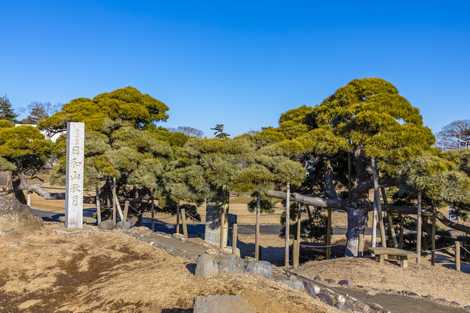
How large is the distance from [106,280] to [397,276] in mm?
9272

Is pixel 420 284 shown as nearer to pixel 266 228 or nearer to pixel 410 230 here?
pixel 410 230

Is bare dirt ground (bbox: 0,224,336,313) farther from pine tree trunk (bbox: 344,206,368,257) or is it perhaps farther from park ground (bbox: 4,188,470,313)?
pine tree trunk (bbox: 344,206,368,257)

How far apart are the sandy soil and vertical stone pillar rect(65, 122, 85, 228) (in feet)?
29.1

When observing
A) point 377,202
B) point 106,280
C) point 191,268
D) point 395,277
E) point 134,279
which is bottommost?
point 395,277

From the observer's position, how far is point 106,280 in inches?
392

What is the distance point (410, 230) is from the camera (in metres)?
20.9

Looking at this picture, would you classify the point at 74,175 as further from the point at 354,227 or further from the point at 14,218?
the point at 354,227

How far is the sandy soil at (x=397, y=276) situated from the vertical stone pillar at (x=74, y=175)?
8874mm

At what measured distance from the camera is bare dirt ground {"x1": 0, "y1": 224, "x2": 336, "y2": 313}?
7695mm

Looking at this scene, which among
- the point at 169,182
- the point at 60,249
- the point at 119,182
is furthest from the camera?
the point at 119,182

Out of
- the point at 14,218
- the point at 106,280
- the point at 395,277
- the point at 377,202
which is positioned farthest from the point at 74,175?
the point at 395,277

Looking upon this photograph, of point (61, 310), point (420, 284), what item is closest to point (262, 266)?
point (61, 310)

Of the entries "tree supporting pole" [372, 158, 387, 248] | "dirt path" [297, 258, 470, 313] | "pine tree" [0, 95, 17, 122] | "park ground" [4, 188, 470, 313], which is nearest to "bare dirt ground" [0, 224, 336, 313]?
"park ground" [4, 188, 470, 313]

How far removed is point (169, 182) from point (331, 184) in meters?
7.09
